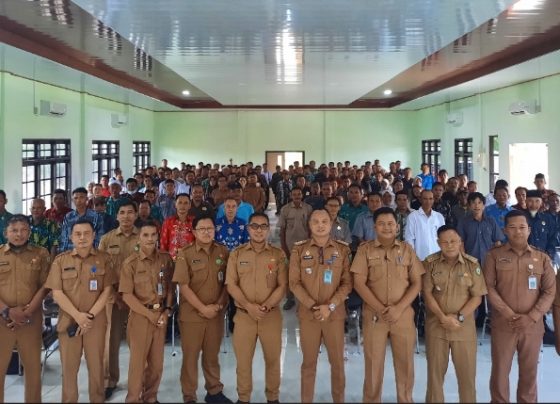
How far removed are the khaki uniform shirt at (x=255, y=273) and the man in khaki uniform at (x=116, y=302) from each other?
0.85 m

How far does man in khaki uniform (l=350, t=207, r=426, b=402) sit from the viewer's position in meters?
3.43

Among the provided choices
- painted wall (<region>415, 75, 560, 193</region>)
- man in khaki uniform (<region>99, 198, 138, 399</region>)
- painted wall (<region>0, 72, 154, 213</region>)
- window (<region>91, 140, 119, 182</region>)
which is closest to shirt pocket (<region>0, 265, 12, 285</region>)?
man in khaki uniform (<region>99, 198, 138, 399</region>)

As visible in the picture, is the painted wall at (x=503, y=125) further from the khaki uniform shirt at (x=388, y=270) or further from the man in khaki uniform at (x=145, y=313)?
the man in khaki uniform at (x=145, y=313)

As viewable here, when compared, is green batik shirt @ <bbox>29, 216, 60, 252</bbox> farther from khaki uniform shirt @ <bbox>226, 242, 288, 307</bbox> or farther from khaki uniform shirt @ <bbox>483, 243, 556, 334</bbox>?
khaki uniform shirt @ <bbox>483, 243, 556, 334</bbox>

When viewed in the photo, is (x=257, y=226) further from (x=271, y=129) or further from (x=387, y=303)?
(x=271, y=129)

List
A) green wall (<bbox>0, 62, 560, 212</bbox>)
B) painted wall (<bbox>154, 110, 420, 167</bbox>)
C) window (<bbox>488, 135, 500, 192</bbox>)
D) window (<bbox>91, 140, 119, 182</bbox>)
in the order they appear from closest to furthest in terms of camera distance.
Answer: green wall (<bbox>0, 62, 560, 212</bbox>) → window (<bbox>488, 135, 500, 192</bbox>) → window (<bbox>91, 140, 119, 182</bbox>) → painted wall (<bbox>154, 110, 420, 167</bbox>)

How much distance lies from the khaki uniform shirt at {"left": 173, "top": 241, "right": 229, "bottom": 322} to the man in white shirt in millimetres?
2117

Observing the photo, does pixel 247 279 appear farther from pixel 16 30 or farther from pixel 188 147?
pixel 188 147

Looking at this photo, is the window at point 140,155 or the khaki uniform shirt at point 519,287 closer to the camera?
the khaki uniform shirt at point 519,287

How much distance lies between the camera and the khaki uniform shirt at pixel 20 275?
352cm

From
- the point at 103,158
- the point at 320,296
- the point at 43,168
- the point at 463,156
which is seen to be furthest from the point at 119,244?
the point at 463,156

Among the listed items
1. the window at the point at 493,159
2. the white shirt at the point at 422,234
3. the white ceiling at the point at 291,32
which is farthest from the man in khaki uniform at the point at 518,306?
the window at the point at 493,159

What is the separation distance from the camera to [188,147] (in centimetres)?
1742

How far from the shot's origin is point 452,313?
344cm
